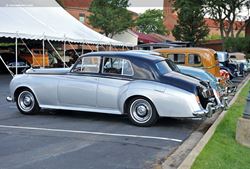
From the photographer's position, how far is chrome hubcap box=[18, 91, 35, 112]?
10.9 m

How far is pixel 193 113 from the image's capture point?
29.7ft

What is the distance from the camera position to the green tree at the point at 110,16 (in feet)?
154

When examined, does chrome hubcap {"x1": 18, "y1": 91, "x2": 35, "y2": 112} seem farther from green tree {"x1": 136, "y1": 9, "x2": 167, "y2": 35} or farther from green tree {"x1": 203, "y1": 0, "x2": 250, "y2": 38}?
green tree {"x1": 136, "y1": 9, "x2": 167, "y2": 35}

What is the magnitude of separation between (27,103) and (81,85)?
1749mm

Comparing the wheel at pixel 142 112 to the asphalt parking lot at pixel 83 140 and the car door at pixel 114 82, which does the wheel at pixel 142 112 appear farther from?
the car door at pixel 114 82

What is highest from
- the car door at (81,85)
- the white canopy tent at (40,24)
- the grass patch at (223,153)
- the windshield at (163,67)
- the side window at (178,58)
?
the white canopy tent at (40,24)

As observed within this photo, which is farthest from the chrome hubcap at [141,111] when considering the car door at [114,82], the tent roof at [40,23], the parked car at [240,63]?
the parked car at [240,63]

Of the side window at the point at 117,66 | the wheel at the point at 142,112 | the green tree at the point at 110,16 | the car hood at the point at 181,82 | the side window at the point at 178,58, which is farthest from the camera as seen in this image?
the green tree at the point at 110,16

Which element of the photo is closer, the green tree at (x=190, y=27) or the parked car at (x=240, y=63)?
the parked car at (x=240, y=63)

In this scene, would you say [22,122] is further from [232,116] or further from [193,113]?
[232,116]

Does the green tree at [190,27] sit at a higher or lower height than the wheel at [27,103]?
higher

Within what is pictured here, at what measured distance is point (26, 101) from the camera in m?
11.0

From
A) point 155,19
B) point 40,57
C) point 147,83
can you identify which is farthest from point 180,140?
point 155,19

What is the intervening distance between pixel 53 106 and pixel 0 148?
11.2 feet
